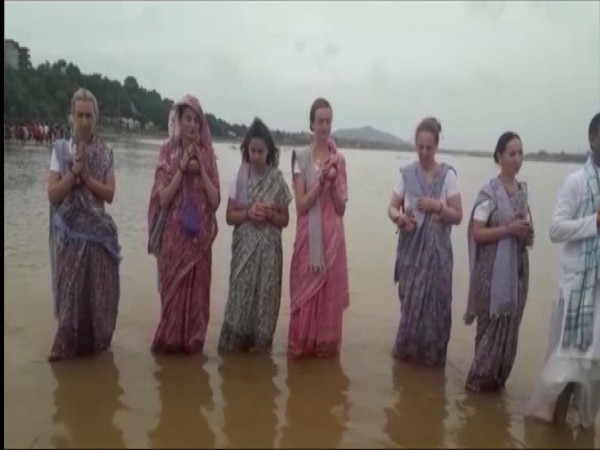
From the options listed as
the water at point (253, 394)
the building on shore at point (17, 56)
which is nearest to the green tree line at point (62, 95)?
the building on shore at point (17, 56)

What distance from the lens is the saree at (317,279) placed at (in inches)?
200

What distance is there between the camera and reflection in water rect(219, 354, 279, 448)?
3705 mm

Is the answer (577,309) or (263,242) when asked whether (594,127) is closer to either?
(577,309)

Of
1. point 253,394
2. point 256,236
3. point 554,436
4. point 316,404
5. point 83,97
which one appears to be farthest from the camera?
point 256,236

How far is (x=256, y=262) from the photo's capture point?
507 cm

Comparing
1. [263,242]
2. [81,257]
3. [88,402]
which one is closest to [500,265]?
[263,242]

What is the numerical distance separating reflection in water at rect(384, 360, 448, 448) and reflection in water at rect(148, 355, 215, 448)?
3.46ft

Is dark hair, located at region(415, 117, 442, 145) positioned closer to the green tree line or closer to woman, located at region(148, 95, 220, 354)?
woman, located at region(148, 95, 220, 354)

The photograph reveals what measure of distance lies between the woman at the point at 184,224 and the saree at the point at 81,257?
36 centimetres

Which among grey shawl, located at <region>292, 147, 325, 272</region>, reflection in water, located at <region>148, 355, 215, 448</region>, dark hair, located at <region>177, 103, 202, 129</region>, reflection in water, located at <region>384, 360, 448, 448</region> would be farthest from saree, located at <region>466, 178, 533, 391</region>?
dark hair, located at <region>177, 103, 202, 129</region>

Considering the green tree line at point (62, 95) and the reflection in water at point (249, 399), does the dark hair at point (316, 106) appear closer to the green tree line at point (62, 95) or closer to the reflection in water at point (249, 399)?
the reflection in water at point (249, 399)

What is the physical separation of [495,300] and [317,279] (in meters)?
1.29

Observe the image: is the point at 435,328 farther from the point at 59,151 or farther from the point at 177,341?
the point at 59,151

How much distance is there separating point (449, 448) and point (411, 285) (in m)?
1.58
